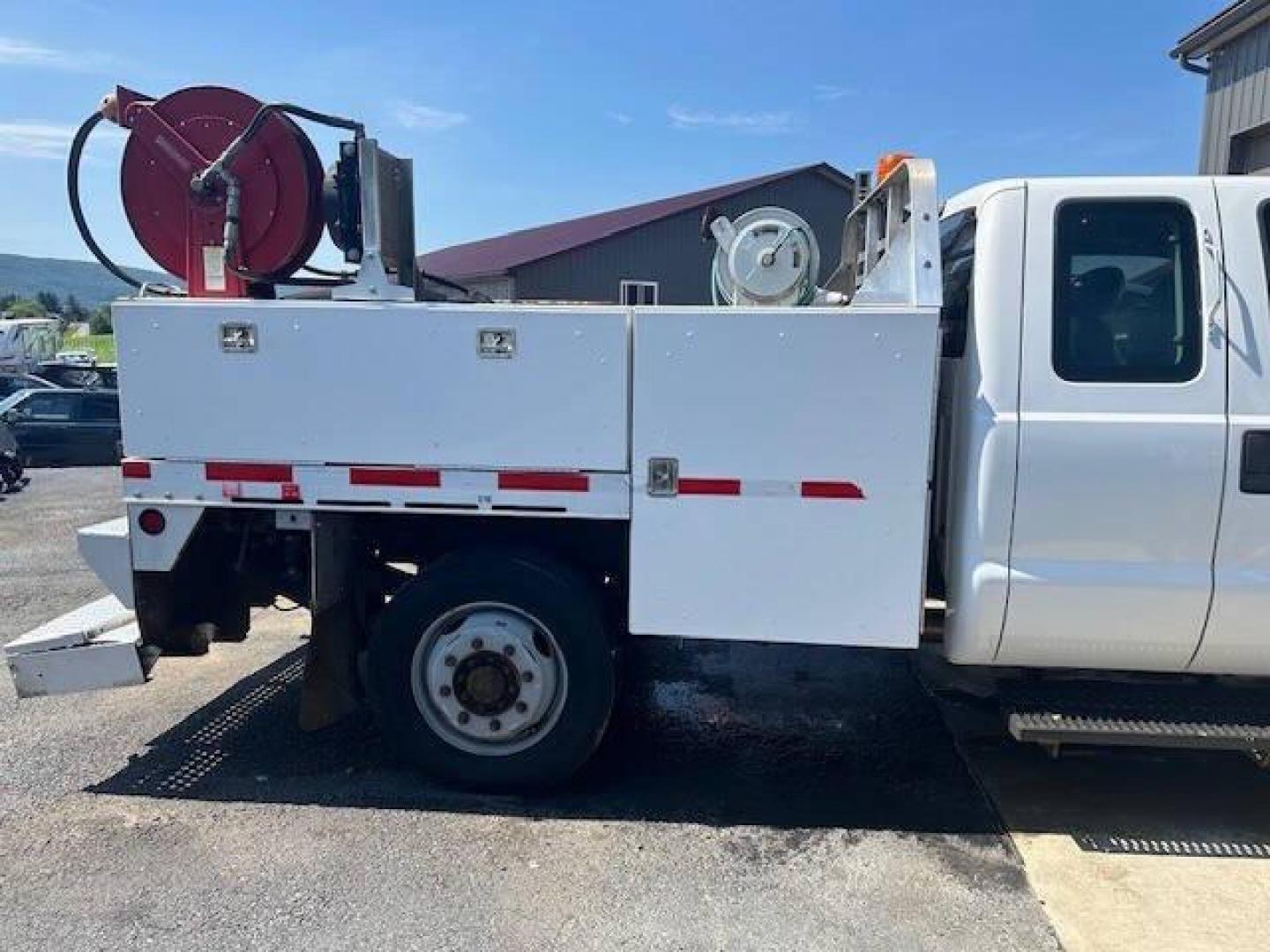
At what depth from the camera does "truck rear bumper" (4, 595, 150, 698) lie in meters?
3.86

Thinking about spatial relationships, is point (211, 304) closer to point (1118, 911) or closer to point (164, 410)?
point (164, 410)

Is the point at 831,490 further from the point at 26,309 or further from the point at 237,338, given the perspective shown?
the point at 26,309

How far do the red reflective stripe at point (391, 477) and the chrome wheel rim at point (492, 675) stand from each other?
0.52 meters

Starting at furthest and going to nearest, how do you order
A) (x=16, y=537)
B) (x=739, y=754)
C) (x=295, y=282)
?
(x=16, y=537)
(x=739, y=754)
(x=295, y=282)

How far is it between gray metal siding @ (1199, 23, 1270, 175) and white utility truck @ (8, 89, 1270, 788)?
7.44m

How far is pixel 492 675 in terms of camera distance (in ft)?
12.3

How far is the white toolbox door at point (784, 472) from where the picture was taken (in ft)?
11.1

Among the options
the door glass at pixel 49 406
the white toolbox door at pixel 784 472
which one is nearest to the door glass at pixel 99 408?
the door glass at pixel 49 406

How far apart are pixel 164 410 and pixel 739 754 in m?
2.75

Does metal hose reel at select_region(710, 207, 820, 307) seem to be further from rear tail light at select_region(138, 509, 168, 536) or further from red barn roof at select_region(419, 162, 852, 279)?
red barn roof at select_region(419, 162, 852, 279)

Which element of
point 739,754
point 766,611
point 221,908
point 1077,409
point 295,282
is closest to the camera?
point 221,908

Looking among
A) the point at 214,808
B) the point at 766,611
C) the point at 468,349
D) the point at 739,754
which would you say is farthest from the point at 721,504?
the point at 214,808

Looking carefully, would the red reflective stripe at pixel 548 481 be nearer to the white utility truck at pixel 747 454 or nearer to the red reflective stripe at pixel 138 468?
the white utility truck at pixel 747 454

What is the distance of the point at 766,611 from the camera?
356 cm
